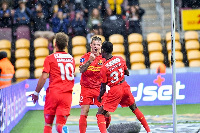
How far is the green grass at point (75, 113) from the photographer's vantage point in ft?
39.7

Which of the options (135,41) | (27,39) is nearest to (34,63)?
(27,39)

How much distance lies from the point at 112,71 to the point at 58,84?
1320mm

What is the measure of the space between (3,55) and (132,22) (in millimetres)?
5462

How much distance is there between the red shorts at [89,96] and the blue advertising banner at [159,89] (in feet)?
20.4

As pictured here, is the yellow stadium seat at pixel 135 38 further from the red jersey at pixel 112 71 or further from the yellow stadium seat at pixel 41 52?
the red jersey at pixel 112 71

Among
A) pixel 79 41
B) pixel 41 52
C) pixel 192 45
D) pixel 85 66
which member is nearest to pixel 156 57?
pixel 192 45

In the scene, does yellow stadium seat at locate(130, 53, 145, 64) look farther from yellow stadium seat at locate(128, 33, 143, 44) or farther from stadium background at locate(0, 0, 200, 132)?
yellow stadium seat at locate(128, 33, 143, 44)

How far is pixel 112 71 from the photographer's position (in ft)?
30.2

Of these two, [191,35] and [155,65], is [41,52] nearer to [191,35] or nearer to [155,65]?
[155,65]

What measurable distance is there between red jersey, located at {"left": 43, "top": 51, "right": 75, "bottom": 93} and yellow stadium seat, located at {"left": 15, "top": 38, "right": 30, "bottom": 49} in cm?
1082

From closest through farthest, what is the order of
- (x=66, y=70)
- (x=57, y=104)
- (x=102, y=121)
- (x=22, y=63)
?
(x=57, y=104)
(x=66, y=70)
(x=102, y=121)
(x=22, y=63)

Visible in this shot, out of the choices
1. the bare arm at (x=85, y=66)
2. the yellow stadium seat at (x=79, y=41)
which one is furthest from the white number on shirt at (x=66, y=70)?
the yellow stadium seat at (x=79, y=41)

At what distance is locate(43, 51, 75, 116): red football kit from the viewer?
820 centimetres

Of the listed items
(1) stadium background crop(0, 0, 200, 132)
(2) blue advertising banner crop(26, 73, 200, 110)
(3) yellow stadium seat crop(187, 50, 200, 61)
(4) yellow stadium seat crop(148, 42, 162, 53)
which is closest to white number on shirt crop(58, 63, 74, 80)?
(2) blue advertising banner crop(26, 73, 200, 110)
